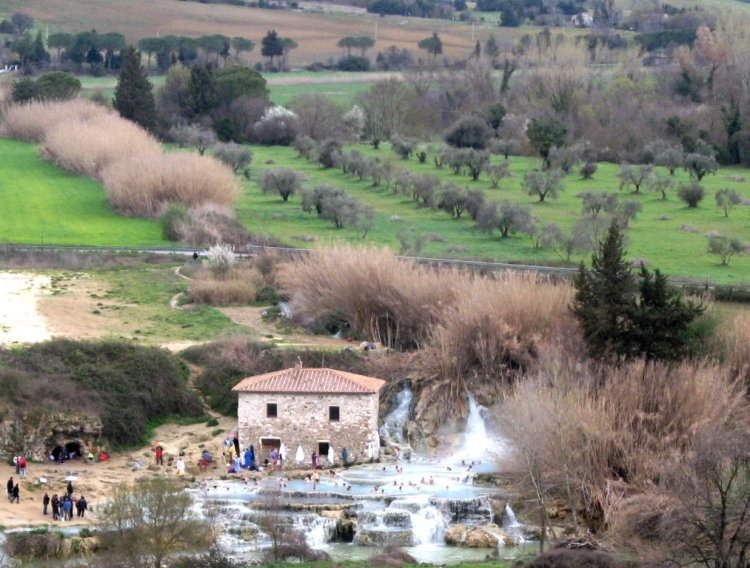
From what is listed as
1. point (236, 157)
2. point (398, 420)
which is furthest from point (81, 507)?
point (236, 157)

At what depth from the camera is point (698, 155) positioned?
112750 millimetres

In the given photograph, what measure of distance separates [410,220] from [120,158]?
73.2 ft

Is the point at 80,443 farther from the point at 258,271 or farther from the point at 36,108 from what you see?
the point at 36,108

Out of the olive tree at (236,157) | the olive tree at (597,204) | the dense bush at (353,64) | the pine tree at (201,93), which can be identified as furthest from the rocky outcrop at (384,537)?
the dense bush at (353,64)

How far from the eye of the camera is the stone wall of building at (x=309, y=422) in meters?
58.8

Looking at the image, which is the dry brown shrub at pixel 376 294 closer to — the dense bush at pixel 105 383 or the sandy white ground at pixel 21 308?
the dense bush at pixel 105 383

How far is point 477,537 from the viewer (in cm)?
5150

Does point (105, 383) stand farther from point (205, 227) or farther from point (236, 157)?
point (236, 157)

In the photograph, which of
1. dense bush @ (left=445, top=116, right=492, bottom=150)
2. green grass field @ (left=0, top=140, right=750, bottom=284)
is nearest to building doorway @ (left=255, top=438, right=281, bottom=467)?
green grass field @ (left=0, top=140, right=750, bottom=284)

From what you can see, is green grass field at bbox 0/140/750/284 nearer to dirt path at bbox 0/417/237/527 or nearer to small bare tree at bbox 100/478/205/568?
dirt path at bbox 0/417/237/527

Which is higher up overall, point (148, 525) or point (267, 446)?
point (148, 525)

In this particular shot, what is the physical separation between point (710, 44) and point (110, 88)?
5345 centimetres

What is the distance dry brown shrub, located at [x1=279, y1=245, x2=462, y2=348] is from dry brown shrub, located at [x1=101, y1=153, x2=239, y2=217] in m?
26.3

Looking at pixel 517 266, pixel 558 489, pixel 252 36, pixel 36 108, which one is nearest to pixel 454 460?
pixel 558 489
